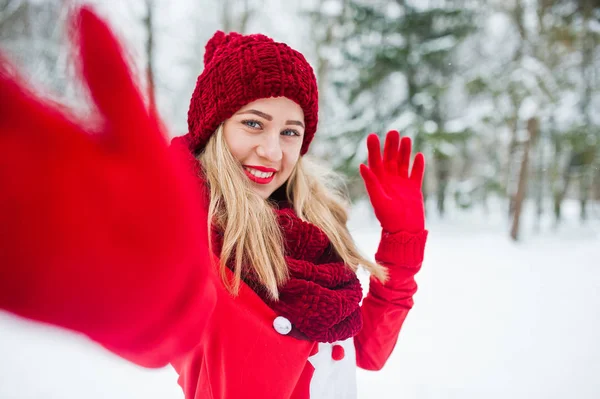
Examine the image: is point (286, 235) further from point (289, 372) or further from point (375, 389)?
point (375, 389)

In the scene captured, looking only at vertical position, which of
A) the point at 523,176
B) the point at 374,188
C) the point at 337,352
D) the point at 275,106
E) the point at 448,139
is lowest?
the point at 337,352

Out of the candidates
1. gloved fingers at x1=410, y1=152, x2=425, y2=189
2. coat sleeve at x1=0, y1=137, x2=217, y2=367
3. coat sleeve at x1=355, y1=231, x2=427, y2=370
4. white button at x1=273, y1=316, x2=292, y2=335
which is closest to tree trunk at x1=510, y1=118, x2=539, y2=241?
gloved fingers at x1=410, y1=152, x2=425, y2=189

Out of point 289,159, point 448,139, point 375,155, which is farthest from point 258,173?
point 448,139

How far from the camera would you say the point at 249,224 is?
0.86 m

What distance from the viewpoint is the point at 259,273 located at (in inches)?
31.9

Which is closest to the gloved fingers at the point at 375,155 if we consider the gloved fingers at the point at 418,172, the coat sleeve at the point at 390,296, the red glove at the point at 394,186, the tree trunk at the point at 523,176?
the red glove at the point at 394,186

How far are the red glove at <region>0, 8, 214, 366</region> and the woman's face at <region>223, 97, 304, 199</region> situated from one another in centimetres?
54

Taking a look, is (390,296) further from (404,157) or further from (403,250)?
(404,157)

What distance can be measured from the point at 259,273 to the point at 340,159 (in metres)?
7.21

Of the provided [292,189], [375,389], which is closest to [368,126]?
[375,389]

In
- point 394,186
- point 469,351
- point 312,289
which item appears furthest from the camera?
point 469,351

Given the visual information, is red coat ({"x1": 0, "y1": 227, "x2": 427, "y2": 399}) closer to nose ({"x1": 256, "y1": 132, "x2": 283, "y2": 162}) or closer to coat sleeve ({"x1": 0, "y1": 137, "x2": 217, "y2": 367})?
coat sleeve ({"x1": 0, "y1": 137, "x2": 217, "y2": 367})

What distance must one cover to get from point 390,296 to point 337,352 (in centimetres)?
29

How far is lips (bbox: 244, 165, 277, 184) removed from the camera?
1.00 m
